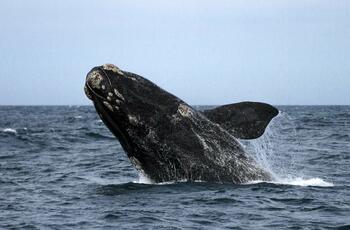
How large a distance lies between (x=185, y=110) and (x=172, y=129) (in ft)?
1.42

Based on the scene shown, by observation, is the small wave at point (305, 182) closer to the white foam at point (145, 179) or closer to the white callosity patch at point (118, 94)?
the white foam at point (145, 179)

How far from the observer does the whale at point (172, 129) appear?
1202 centimetres

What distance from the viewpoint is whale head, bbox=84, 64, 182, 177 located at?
12.0 m

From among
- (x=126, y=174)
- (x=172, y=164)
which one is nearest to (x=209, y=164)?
(x=172, y=164)

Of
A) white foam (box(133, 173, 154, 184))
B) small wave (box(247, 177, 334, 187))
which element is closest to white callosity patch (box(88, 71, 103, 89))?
white foam (box(133, 173, 154, 184))

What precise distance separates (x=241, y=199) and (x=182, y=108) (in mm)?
1953

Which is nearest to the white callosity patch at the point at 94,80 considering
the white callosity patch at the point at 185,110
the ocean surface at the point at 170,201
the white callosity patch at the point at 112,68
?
the white callosity patch at the point at 112,68

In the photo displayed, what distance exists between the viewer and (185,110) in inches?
485

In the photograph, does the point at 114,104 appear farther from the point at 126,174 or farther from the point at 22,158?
the point at 22,158

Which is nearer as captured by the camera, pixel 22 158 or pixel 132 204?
pixel 132 204

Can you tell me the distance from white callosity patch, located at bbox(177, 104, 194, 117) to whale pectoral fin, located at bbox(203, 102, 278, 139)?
1.04 ft

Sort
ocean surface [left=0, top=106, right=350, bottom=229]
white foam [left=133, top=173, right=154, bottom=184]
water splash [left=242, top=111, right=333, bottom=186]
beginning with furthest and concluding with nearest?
1. water splash [left=242, top=111, right=333, bottom=186]
2. white foam [left=133, top=173, right=154, bottom=184]
3. ocean surface [left=0, top=106, right=350, bottom=229]

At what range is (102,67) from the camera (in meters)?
12.1

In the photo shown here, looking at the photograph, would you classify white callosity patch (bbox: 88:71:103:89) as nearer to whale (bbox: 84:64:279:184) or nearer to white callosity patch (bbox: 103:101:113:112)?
whale (bbox: 84:64:279:184)
